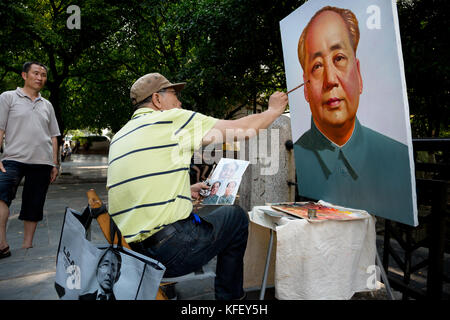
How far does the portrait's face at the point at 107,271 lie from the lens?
134cm

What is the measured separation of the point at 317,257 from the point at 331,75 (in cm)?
115

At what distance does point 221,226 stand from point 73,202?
236 inches

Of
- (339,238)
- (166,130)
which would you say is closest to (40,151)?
(166,130)

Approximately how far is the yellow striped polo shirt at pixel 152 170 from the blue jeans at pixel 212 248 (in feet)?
0.33

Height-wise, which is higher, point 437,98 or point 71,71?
point 71,71

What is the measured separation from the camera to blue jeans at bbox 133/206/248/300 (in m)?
1.60

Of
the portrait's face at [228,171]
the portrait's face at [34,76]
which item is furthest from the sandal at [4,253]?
the portrait's face at [228,171]

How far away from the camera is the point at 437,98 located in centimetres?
670

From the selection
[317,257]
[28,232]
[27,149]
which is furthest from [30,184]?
[317,257]

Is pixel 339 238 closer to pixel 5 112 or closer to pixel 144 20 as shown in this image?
pixel 5 112

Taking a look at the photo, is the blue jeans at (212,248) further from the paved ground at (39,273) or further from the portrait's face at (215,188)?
the paved ground at (39,273)

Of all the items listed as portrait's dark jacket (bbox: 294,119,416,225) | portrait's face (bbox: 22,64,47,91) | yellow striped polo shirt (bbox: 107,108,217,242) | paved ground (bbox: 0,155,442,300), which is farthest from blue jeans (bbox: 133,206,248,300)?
portrait's face (bbox: 22,64,47,91)

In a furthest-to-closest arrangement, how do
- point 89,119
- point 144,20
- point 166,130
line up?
1. point 89,119
2. point 144,20
3. point 166,130

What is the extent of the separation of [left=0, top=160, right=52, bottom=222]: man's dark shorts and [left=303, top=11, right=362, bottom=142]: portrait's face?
285 cm
